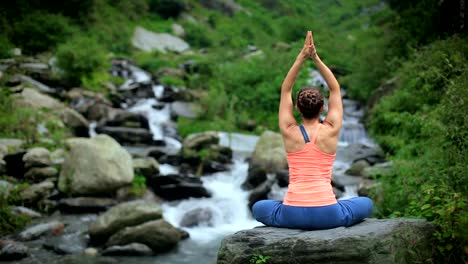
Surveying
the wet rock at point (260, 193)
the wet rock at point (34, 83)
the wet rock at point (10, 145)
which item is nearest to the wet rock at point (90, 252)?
the wet rock at point (260, 193)

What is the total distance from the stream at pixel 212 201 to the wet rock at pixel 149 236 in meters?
0.24

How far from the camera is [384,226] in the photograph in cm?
438

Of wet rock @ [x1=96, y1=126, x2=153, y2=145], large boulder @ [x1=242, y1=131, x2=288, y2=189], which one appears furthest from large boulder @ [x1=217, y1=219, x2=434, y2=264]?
wet rock @ [x1=96, y1=126, x2=153, y2=145]

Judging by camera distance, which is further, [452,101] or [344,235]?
[452,101]

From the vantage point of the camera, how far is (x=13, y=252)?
371 inches

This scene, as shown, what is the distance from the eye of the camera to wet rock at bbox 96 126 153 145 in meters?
18.8

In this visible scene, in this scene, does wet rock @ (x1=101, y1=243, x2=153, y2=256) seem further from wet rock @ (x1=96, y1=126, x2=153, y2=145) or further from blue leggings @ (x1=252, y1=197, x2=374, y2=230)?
wet rock @ (x1=96, y1=126, x2=153, y2=145)

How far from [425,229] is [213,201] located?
31.2ft

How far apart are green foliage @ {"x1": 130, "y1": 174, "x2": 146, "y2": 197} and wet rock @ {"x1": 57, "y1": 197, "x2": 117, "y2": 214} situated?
0.98 meters

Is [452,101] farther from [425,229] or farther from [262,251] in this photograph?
[262,251]

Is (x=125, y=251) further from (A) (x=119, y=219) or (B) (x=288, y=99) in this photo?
(B) (x=288, y=99)

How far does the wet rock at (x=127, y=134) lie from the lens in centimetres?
1880

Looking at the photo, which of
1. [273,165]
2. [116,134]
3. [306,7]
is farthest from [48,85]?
[306,7]

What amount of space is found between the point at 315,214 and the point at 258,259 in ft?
2.08
